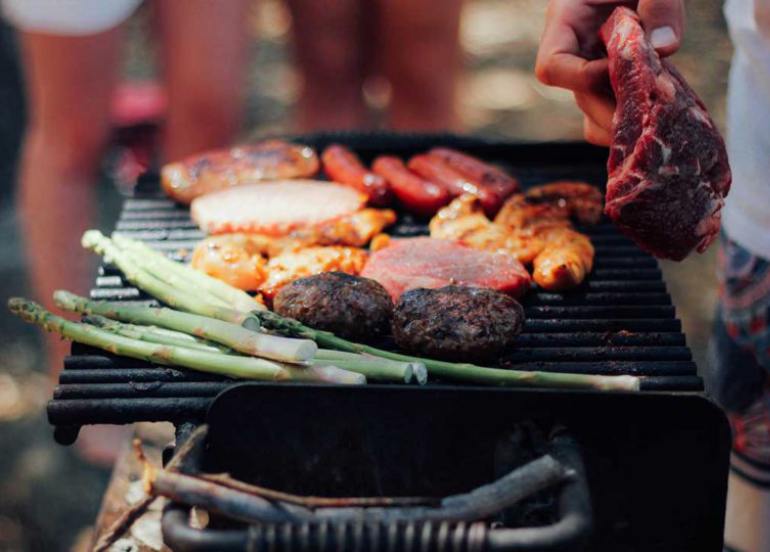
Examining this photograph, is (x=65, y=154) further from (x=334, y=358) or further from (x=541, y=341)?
(x=541, y=341)

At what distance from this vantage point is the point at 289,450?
255cm

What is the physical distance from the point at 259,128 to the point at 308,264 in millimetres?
5167

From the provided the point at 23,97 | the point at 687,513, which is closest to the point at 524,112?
the point at 23,97

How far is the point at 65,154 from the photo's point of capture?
5164 mm

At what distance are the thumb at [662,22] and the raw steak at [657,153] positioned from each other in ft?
0.15

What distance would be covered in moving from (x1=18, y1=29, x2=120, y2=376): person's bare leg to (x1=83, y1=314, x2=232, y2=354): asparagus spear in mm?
2371

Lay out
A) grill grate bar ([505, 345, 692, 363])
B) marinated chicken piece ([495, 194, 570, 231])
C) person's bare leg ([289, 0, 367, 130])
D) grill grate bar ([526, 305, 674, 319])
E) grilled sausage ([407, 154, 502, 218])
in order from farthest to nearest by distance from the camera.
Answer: person's bare leg ([289, 0, 367, 130]) < grilled sausage ([407, 154, 502, 218]) < marinated chicken piece ([495, 194, 570, 231]) < grill grate bar ([526, 305, 674, 319]) < grill grate bar ([505, 345, 692, 363])

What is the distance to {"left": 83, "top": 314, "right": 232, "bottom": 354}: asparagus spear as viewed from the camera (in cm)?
287

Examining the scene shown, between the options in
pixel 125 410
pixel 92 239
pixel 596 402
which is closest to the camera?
pixel 596 402

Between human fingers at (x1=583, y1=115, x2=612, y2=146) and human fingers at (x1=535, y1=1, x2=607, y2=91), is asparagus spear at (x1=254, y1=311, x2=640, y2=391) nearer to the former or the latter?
human fingers at (x1=583, y1=115, x2=612, y2=146)

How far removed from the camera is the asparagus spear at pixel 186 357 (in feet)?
8.80

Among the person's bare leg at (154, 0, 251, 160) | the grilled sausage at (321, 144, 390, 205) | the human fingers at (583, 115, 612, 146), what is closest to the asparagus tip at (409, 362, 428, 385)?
the human fingers at (583, 115, 612, 146)

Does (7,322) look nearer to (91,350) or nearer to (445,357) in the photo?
(91,350)

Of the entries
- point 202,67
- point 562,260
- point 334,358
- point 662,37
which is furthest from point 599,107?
point 202,67
